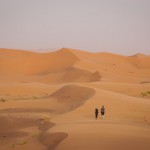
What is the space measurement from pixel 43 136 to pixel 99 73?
38.0 metres

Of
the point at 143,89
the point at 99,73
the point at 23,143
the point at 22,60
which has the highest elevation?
the point at 22,60

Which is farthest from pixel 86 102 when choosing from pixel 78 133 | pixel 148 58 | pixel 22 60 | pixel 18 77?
pixel 148 58

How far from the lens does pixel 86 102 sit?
2031 cm

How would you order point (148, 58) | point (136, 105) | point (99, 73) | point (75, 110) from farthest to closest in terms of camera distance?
1. point (148, 58)
2. point (99, 73)
3. point (136, 105)
4. point (75, 110)

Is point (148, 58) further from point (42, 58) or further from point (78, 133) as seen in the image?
point (78, 133)

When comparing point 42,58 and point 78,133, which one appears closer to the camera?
point 78,133

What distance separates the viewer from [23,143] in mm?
12188

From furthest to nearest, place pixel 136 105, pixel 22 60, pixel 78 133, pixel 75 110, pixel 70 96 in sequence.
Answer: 1. pixel 22 60
2. pixel 70 96
3. pixel 136 105
4. pixel 75 110
5. pixel 78 133

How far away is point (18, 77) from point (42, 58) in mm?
14270

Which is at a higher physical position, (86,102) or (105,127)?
(86,102)

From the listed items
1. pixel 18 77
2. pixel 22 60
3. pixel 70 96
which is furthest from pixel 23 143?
pixel 22 60

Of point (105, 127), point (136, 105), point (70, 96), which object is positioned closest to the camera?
point (105, 127)

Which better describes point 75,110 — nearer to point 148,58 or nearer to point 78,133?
point 78,133

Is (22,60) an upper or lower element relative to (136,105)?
upper
